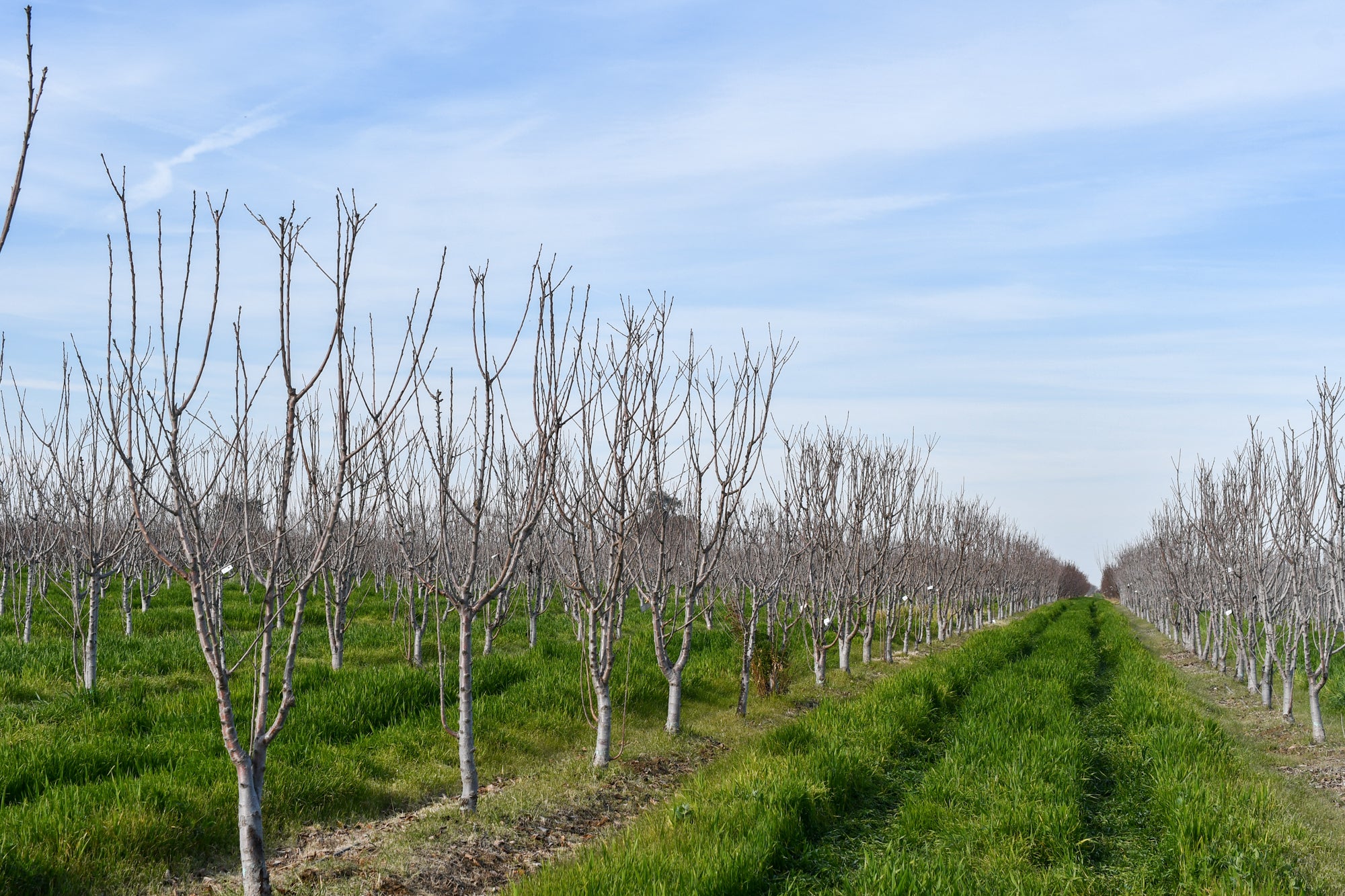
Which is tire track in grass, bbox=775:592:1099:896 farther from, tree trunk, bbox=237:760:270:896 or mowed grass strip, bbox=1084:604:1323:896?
tree trunk, bbox=237:760:270:896

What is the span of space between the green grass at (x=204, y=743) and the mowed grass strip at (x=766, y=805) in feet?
7.11

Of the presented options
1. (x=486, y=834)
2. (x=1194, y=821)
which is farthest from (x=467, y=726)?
(x=1194, y=821)

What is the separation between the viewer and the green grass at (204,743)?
17.3ft

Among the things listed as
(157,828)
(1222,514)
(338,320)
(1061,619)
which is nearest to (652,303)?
(338,320)

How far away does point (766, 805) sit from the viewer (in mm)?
5809

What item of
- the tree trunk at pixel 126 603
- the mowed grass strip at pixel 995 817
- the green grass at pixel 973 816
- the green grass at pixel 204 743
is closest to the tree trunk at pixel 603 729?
the green grass at pixel 204 743

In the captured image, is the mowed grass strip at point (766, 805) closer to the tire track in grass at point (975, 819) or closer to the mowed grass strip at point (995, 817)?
the tire track in grass at point (975, 819)

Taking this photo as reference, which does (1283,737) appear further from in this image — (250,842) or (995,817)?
(250,842)

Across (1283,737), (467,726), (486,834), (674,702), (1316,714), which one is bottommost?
(1283,737)

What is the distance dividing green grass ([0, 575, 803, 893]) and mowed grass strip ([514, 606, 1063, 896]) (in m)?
2.17

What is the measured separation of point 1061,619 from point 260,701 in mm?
26758

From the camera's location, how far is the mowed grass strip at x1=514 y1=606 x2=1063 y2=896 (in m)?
4.66

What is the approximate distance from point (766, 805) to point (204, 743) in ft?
15.2

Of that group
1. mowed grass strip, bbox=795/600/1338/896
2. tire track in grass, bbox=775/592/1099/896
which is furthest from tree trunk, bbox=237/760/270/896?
mowed grass strip, bbox=795/600/1338/896
